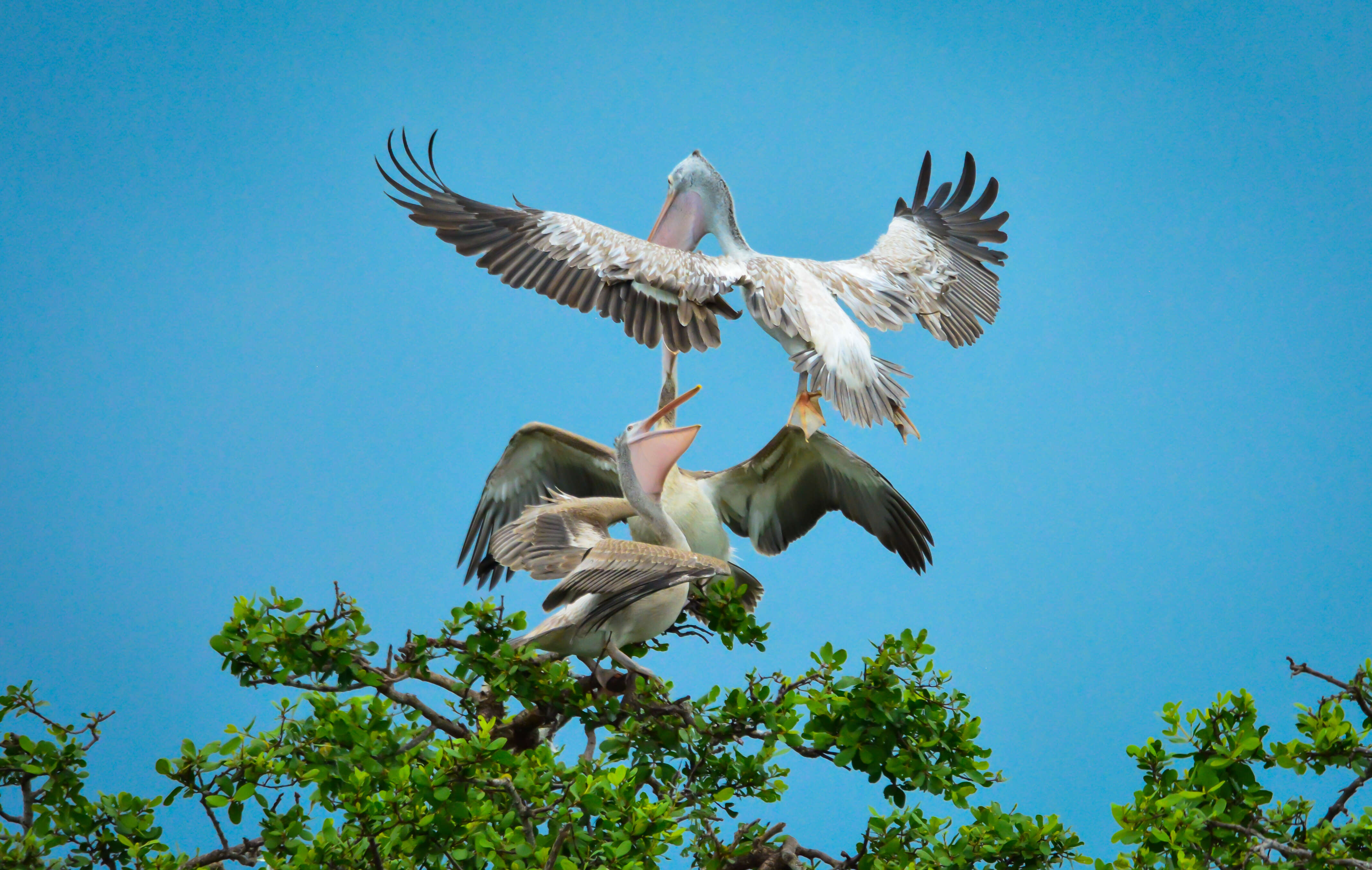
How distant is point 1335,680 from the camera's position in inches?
110

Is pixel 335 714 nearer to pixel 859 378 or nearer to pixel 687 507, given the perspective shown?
pixel 687 507

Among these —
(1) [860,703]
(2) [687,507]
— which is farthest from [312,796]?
(2) [687,507]

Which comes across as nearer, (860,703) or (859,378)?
(860,703)

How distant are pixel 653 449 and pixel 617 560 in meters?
0.59

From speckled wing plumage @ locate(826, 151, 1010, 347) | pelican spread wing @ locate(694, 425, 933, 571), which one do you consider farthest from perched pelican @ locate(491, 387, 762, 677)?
speckled wing plumage @ locate(826, 151, 1010, 347)

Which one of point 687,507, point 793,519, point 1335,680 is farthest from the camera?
point 793,519

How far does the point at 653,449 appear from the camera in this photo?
145 inches

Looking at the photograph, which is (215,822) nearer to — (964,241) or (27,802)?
(27,802)

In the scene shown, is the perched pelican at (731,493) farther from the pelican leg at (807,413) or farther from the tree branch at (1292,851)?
the tree branch at (1292,851)

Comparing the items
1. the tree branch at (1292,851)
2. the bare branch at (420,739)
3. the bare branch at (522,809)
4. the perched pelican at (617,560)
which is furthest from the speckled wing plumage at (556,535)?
the tree branch at (1292,851)

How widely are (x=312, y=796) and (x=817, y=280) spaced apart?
2457 millimetres

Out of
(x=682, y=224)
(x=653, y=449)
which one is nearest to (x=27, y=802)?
(x=653, y=449)

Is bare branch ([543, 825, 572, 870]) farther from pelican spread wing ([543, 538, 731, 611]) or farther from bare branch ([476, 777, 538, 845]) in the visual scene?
pelican spread wing ([543, 538, 731, 611])

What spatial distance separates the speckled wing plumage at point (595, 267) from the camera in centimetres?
398
